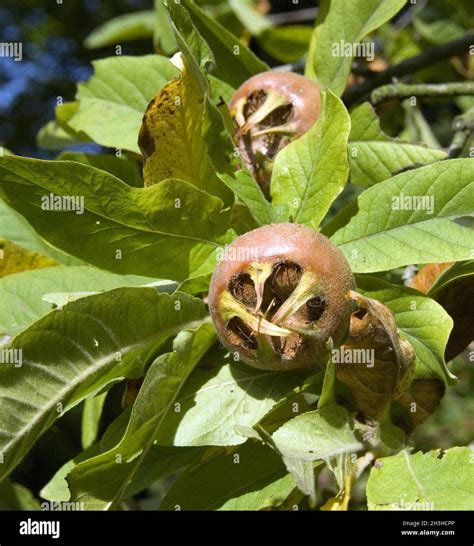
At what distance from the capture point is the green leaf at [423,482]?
1.06 m

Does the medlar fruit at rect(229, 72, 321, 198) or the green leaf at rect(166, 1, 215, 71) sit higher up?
the green leaf at rect(166, 1, 215, 71)

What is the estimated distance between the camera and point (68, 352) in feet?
3.47

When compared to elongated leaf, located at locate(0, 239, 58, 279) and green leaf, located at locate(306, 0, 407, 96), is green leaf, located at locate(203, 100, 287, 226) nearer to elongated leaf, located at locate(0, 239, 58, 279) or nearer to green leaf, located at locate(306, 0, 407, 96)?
green leaf, located at locate(306, 0, 407, 96)

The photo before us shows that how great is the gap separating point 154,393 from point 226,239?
0.28m

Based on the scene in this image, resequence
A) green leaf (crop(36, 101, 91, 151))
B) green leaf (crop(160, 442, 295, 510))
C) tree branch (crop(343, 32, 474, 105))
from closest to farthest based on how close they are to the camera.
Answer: green leaf (crop(160, 442, 295, 510)) < green leaf (crop(36, 101, 91, 151)) < tree branch (crop(343, 32, 474, 105))

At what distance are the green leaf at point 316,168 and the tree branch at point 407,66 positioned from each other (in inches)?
32.2

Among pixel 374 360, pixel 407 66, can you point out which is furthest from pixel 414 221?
pixel 407 66

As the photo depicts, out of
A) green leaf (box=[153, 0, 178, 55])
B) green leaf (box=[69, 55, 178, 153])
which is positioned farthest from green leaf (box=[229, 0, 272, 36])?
green leaf (box=[69, 55, 178, 153])

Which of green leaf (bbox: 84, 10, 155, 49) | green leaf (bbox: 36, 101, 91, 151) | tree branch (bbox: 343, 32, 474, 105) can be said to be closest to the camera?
green leaf (bbox: 36, 101, 91, 151)

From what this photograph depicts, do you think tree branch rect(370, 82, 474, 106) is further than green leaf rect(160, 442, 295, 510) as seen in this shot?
Yes

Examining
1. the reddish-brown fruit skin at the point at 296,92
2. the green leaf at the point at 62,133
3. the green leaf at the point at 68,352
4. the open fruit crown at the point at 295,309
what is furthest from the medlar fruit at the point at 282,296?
the green leaf at the point at 62,133

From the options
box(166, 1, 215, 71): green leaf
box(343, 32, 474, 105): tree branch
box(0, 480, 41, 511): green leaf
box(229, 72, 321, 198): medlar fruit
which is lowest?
box(0, 480, 41, 511): green leaf

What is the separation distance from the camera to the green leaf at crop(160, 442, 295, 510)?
1229 mm

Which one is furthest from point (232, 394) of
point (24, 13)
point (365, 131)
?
point (24, 13)
